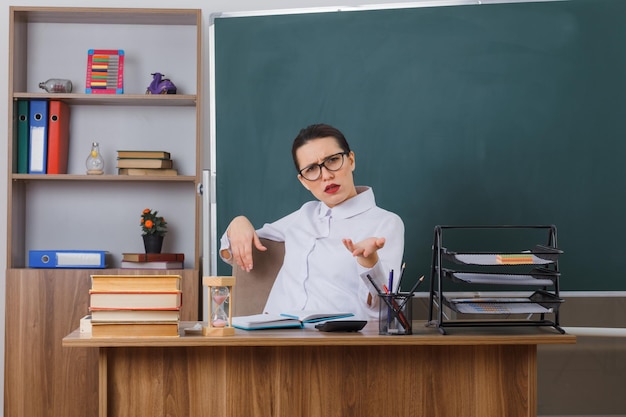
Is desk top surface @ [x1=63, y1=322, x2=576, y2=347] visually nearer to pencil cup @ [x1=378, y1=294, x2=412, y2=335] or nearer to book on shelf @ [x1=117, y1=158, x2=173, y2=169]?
pencil cup @ [x1=378, y1=294, x2=412, y2=335]

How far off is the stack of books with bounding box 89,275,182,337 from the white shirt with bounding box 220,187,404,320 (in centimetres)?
93

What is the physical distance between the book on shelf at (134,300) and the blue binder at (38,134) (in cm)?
166

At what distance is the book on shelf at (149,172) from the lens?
368cm

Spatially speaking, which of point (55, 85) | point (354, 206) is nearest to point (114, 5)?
point (55, 85)

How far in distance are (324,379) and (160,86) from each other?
1909 millimetres

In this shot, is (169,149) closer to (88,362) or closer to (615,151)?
(88,362)

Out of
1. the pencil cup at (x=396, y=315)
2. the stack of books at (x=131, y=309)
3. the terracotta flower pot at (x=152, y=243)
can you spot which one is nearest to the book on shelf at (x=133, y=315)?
the stack of books at (x=131, y=309)

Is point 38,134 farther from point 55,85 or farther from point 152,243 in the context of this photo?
point 152,243

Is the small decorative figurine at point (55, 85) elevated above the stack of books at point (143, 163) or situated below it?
above

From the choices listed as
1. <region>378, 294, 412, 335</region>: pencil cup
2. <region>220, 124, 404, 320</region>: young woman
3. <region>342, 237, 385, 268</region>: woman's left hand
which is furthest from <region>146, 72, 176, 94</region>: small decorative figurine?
<region>378, 294, 412, 335</region>: pencil cup

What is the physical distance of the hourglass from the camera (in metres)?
2.22

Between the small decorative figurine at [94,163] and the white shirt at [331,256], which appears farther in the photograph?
the small decorative figurine at [94,163]

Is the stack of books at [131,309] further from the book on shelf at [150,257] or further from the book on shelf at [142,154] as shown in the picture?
the book on shelf at [142,154]

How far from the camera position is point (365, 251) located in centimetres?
297
